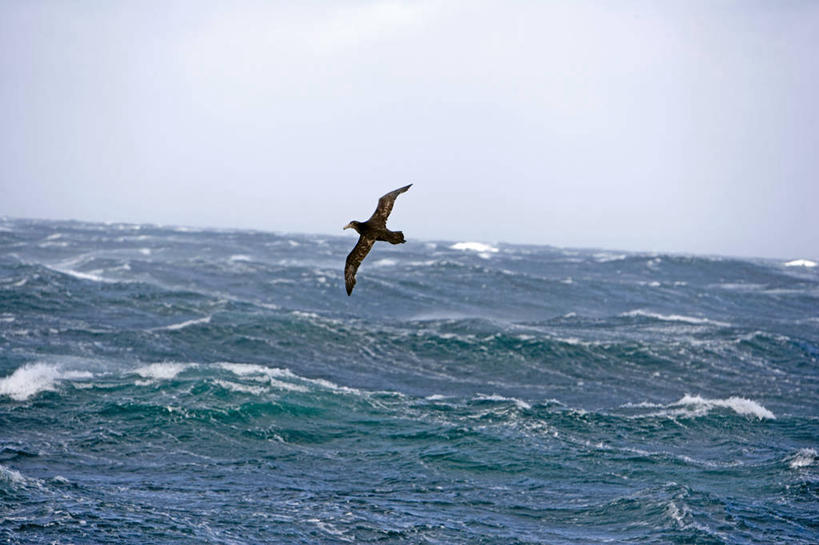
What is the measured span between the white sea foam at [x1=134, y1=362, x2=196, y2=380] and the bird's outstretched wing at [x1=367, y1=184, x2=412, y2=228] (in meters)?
15.3

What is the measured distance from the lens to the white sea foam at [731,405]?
22828mm

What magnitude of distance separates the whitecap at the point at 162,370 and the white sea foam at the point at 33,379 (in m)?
1.54

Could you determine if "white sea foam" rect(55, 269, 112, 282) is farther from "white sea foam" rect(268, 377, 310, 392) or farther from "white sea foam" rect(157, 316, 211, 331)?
"white sea foam" rect(268, 377, 310, 392)

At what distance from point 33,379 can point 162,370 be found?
12.2ft

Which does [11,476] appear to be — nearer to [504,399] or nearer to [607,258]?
[504,399]

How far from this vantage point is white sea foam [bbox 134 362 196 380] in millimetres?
23609

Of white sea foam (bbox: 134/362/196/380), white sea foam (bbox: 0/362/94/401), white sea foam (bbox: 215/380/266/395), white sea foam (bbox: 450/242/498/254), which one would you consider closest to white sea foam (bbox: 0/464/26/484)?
white sea foam (bbox: 0/362/94/401)

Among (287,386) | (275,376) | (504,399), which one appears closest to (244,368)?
(275,376)

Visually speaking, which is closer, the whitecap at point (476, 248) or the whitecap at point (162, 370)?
the whitecap at point (162, 370)

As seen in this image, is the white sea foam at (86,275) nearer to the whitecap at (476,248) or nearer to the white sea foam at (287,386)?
the white sea foam at (287,386)

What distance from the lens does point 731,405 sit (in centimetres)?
2348

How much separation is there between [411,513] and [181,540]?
4.10m

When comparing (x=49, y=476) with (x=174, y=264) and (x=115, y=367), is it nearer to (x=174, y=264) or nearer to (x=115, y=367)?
(x=115, y=367)

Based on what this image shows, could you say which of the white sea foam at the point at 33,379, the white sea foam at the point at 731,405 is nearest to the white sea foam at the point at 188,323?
the white sea foam at the point at 33,379
